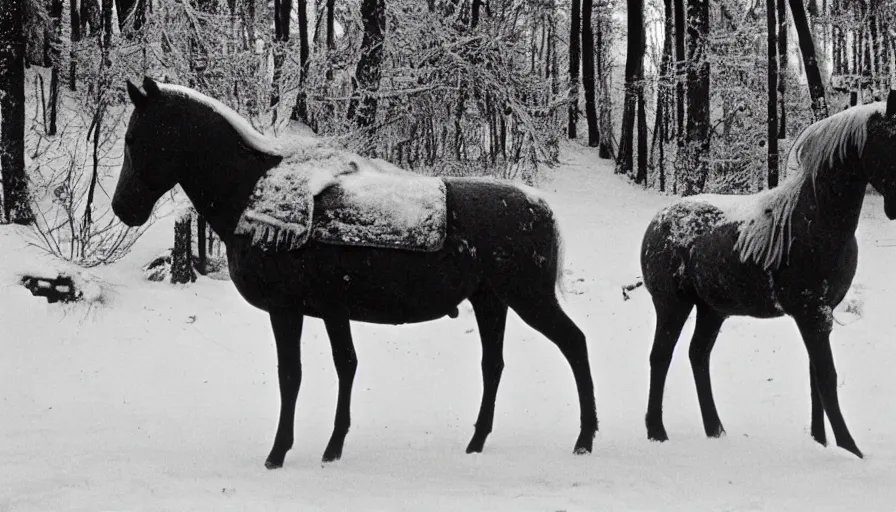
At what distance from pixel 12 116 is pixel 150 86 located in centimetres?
826

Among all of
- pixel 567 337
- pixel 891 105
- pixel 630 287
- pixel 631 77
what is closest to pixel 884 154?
pixel 891 105

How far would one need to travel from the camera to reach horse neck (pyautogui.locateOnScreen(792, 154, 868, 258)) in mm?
5238

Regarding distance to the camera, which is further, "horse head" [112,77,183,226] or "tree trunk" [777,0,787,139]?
"tree trunk" [777,0,787,139]

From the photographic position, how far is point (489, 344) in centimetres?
576

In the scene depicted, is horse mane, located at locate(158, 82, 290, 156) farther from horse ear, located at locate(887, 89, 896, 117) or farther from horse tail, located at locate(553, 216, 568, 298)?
horse ear, located at locate(887, 89, 896, 117)

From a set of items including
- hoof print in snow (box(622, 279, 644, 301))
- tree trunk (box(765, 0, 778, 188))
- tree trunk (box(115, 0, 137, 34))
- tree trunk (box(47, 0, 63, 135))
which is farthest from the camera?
tree trunk (box(47, 0, 63, 135))

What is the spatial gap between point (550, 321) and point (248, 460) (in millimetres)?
2338

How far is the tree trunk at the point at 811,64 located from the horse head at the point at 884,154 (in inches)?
587

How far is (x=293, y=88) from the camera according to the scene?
13.5 metres

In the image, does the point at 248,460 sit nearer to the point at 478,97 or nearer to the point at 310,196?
the point at 310,196

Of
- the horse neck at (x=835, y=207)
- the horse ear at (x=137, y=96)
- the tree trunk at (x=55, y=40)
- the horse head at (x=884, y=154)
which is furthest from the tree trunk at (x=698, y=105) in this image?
the tree trunk at (x=55, y=40)

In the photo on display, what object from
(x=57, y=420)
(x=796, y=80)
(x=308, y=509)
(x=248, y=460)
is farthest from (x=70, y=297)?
(x=796, y=80)

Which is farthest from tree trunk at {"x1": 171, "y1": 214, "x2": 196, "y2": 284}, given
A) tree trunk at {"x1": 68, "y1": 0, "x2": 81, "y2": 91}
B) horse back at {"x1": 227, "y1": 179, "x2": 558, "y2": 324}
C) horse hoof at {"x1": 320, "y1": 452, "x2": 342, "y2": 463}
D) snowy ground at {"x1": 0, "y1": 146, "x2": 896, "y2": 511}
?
tree trunk at {"x1": 68, "y1": 0, "x2": 81, "y2": 91}

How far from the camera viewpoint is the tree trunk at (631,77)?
80.1ft
